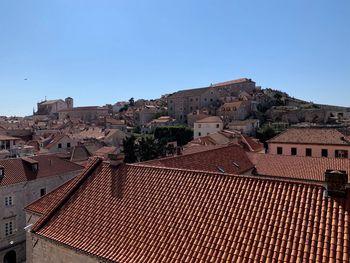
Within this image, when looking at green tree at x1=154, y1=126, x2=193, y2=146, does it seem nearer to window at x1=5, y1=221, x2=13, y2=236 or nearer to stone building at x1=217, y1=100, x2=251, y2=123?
stone building at x1=217, y1=100, x2=251, y2=123

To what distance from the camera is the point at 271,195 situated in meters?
9.07

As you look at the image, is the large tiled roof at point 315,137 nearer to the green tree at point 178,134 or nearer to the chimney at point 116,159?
the chimney at point 116,159

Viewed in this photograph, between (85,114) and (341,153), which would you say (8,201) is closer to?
(341,153)

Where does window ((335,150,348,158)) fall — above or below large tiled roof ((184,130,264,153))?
below

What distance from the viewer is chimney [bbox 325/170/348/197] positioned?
819 cm

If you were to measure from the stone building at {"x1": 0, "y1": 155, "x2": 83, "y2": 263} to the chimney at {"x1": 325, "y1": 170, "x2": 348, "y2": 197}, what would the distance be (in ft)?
82.5

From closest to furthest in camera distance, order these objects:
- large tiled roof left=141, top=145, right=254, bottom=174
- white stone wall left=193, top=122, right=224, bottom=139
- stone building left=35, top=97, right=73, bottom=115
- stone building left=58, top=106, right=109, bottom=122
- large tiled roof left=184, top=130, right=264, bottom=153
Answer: large tiled roof left=141, top=145, right=254, bottom=174 < large tiled roof left=184, top=130, right=264, bottom=153 < white stone wall left=193, top=122, right=224, bottom=139 < stone building left=58, top=106, right=109, bottom=122 < stone building left=35, top=97, right=73, bottom=115

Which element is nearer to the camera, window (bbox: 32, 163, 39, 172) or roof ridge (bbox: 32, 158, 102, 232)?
roof ridge (bbox: 32, 158, 102, 232)

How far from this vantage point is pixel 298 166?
1005 inches

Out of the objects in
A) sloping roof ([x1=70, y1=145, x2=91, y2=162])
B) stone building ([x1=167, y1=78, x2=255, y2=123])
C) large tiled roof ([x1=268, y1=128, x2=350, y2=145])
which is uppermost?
stone building ([x1=167, y1=78, x2=255, y2=123])

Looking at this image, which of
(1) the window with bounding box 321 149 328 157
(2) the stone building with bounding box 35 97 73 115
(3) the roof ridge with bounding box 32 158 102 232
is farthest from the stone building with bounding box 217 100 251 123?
A: (2) the stone building with bounding box 35 97 73 115

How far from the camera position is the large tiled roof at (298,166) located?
23944 millimetres

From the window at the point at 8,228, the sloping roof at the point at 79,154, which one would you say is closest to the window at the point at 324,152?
the window at the point at 8,228

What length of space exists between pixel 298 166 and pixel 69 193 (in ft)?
64.6
